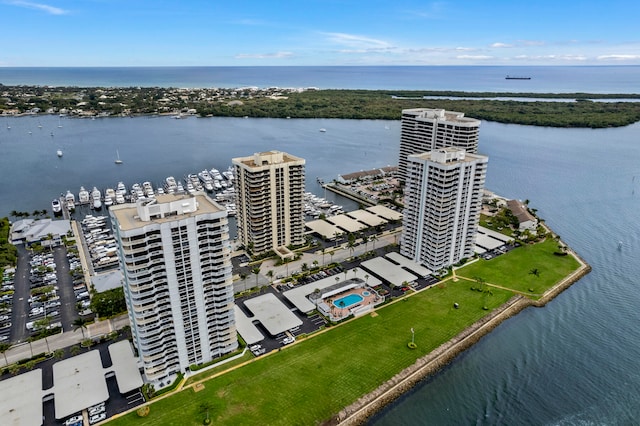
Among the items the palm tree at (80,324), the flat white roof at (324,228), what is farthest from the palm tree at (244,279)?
the palm tree at (80,324)

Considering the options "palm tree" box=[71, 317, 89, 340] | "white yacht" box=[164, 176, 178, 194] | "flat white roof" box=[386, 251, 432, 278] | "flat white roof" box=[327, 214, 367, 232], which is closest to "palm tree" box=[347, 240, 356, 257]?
"flat white roof" box=[386, 251, 432, 278]

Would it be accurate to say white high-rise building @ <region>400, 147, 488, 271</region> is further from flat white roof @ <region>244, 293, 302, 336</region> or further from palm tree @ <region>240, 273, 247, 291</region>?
palm tree @ <region>240, 273, 247, 291</region>

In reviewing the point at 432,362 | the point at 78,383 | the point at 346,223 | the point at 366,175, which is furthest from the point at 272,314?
the point at 366,175

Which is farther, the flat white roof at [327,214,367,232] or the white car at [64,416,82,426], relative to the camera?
the flat white roof at [327,214,367,232]

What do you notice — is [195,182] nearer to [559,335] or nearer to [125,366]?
[125,366]

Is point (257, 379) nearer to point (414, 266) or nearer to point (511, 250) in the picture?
point (414, 266)

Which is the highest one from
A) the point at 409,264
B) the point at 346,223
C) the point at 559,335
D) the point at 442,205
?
the point at 442,205
